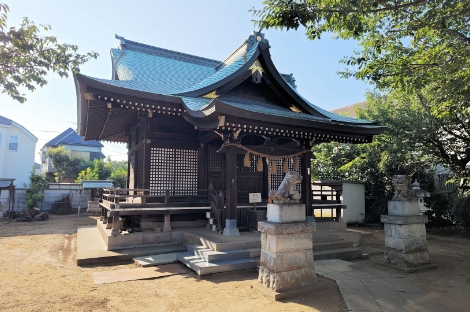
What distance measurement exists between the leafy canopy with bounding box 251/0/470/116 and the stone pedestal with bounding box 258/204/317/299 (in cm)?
407

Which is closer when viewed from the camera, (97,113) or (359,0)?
(359,0)

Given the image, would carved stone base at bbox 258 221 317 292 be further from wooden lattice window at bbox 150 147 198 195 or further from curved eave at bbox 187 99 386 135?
wooden lattice window at bbox 150 147 198 195

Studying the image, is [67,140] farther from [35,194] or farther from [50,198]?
[35,194]

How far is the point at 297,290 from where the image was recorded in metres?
5.11

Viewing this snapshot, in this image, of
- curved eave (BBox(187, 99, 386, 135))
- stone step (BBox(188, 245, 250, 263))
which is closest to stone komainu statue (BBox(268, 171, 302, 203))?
stone step (BBox(188, 245, 250, 263))

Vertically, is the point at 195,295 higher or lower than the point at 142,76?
lower

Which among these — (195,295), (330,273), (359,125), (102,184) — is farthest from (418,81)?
(102,184)

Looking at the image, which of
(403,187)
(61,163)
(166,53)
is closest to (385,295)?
(403,187)

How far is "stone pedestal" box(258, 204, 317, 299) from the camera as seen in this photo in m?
5.12

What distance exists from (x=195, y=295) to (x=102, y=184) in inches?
797

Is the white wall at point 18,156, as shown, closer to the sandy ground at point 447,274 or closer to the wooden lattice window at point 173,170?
the wooden lattice window at point 173,170

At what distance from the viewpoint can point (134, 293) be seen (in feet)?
17.8

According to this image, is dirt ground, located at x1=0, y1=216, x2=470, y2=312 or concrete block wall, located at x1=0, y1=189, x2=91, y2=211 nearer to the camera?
dirt ground, located at x1=0, y1=216, x2=470, y2=312

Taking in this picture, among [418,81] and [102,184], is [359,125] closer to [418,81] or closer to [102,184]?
[418,81]
